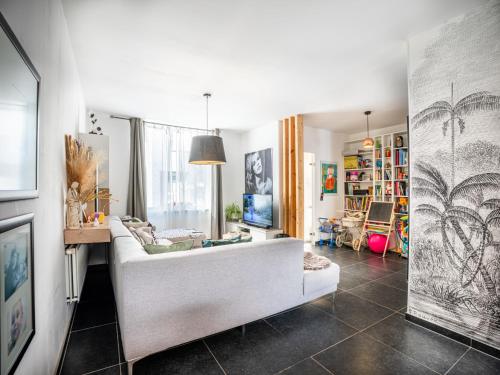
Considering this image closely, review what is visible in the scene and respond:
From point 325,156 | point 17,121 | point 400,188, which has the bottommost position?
point 400,188

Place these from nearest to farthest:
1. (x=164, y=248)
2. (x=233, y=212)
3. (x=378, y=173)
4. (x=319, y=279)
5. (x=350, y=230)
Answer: (x=164, y=248)
(x=319, y=279)
(x=378, y=173)
(x=350, y=230)
(x=233, y=212)

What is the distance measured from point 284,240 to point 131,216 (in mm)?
3411

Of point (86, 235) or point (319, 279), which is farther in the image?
point (319, 279)

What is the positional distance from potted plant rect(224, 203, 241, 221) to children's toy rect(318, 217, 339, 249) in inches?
74.7

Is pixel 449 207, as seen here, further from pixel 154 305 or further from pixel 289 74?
pixel 154 305

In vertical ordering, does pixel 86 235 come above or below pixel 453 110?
below

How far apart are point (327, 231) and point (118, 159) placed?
4.60m

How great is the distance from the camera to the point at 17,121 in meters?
0.96

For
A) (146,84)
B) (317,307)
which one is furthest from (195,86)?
(317,307)

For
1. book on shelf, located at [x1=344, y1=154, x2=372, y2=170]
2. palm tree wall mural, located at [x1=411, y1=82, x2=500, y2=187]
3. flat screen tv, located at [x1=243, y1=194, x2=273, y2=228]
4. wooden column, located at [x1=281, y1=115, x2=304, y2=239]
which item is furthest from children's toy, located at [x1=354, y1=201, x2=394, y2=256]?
palm tree wall mural, located at [x1=411, y1=82, x2=500, y2=187]

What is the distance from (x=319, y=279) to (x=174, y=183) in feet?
12.3

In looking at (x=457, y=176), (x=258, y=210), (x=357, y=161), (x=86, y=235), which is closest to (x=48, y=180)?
(x=86, y=235)

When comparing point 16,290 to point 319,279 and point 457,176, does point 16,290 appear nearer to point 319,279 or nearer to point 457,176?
point 319,279

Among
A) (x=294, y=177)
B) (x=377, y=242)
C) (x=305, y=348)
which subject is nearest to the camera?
(x=305, y=348)
